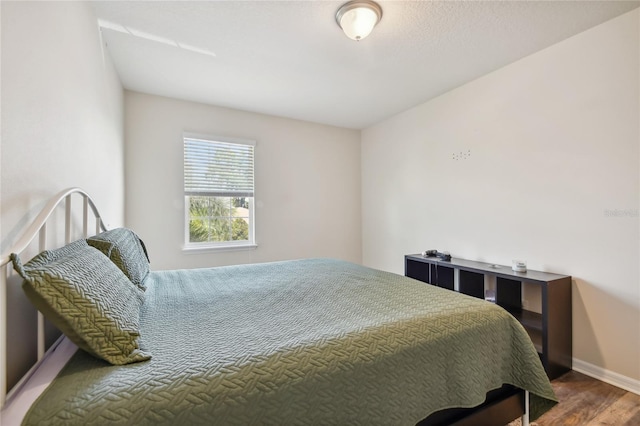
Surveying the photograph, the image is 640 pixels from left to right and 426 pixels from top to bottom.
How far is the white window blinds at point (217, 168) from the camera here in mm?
3459

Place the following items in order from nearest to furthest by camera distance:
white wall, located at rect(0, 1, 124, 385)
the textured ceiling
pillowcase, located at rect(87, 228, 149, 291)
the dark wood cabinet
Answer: white wall, located at rect(0, 1, 124, 385) < pillowcase, located at rect(87, 228, 149, 291) < the textured ceiling < the dark wood cabinet

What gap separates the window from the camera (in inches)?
137

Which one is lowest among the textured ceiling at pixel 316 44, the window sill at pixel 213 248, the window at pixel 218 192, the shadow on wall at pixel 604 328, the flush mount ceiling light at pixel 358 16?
the shadow on wall at pixel 604 328

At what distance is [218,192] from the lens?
3.61m

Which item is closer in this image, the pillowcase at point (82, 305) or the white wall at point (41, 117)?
the pillowcase at point (82, 305)

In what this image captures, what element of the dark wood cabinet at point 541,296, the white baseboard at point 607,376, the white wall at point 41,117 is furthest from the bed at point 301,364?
the white baseboard at point 607,376

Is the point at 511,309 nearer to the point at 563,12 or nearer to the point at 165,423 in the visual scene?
the point at 563,12

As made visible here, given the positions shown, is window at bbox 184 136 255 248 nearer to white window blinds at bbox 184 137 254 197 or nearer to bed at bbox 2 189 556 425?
white window blinds at bbox 184 137 254 197

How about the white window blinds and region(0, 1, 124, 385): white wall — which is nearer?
region(0, 1, 124, 385): white wall

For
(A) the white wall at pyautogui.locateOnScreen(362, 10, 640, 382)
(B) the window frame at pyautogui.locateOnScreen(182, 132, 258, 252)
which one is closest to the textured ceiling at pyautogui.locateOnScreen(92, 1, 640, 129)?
(A) the white wall at pyautogui.locateOnScreen(362, 10, 640, 382)

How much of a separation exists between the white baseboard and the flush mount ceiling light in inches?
113

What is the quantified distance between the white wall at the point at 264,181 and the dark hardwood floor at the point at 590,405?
2.88 metres

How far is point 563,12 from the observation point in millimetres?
1975

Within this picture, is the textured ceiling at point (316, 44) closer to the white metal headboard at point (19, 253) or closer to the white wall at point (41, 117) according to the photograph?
the white wall at point (41, 117)
